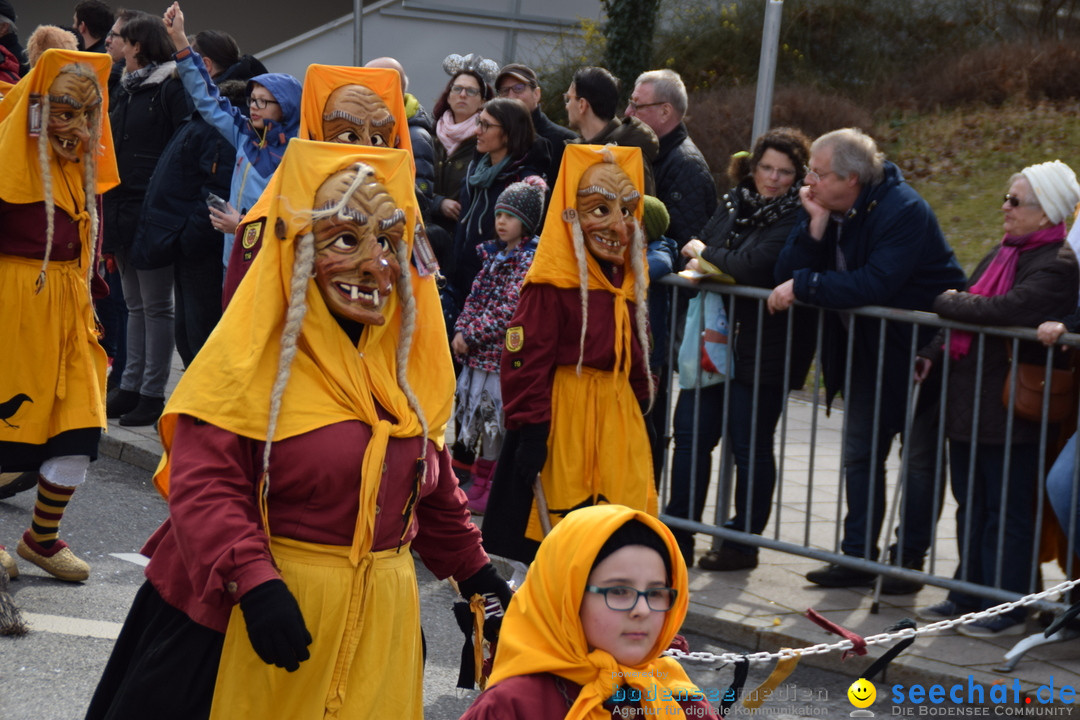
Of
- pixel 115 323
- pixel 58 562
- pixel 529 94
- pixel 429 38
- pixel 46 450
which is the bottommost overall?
pixel 58 562

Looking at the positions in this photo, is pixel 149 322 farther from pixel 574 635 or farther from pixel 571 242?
pixel 574 635

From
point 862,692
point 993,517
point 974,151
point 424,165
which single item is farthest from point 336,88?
point 974,151

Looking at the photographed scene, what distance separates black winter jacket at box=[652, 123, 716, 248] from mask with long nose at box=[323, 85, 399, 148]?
2.40 meters

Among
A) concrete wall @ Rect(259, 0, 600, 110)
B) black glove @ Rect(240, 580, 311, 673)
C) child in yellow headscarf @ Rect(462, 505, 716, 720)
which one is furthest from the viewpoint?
concrete wall @ Rect(259, 0, 600, 110)

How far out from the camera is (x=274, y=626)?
111 inches

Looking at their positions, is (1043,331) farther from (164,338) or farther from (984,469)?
(164,338)

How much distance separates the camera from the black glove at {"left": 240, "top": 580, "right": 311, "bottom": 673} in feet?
9.29

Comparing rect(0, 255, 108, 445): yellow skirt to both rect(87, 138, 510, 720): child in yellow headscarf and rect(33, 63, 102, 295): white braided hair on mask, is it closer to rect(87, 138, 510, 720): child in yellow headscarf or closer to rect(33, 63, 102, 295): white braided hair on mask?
rect(33, 63, 102, 295): white braided hair on mask

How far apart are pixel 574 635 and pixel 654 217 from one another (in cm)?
409

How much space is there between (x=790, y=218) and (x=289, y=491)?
13.2 feet

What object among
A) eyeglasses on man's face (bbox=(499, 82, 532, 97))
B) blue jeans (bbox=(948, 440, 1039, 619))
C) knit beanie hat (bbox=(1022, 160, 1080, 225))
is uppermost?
eyeglasses on man's face (bbox=(499, 82, 532, 97))

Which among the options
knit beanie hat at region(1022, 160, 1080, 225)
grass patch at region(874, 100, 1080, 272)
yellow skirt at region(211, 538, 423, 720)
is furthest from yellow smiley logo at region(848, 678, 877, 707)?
grass patch at region(874, 100, 1080, 272)

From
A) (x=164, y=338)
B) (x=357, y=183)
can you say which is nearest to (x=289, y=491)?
(x=357, y=183)

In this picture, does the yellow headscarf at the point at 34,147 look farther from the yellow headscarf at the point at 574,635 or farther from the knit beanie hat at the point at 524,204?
the yellow headscarf at the point at 574,635
